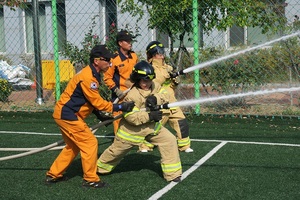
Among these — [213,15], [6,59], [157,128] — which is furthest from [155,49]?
[6,59]

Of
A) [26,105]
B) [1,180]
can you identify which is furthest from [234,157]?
[26,105]

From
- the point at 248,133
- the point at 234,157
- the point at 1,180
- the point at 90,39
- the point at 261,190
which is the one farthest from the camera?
the point at 90,39

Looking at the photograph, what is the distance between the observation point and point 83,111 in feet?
19.6

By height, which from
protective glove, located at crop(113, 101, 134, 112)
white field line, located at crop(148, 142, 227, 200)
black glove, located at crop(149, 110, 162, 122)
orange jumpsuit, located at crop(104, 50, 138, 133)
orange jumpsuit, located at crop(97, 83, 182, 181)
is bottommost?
white field line, located at crop(148, 142, 227, 200)

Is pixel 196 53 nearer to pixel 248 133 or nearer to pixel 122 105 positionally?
pixel 248 133

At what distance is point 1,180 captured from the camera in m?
6.28

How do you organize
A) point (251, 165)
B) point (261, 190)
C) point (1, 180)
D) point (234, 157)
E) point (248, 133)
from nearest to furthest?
point (261, 190) < point (1, 180) < point (251, 165) < point (234, 157) < point (248, 133)

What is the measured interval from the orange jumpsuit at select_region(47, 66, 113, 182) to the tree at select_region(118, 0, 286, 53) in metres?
5.37

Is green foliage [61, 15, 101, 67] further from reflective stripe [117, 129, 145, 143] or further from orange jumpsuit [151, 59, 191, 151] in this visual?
reflective stripe [117, 129, 145, 143]

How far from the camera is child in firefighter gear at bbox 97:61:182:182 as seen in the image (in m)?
5.94

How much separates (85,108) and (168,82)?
204cm

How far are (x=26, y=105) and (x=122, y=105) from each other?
7.29 metres

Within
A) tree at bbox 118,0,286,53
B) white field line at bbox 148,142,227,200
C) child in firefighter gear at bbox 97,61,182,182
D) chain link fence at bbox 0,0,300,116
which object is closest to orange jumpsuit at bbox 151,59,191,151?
white field line at bbox 148,142,227,200

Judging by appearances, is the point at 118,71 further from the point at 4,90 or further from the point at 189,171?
the point at 4,90
